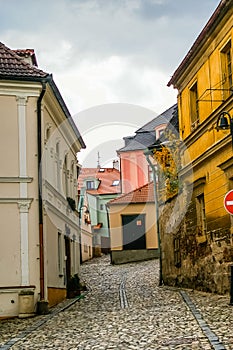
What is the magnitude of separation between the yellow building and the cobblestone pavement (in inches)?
41.8

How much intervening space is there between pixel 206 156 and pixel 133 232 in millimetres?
26029

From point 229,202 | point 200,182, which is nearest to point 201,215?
point 200,182

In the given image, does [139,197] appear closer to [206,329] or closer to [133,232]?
[133,232]

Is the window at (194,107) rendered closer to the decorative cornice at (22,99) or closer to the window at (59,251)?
the decorative cornice at (22,99)

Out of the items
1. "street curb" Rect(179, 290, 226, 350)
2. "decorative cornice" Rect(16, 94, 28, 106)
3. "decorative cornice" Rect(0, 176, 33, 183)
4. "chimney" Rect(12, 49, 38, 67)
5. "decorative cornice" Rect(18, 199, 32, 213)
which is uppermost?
"chimney" Rect(12, 49, 38, 67)

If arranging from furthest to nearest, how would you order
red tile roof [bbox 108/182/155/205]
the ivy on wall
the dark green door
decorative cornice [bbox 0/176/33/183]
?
red tile roof [bbox 108/182/155/205] → the dark green door → the ivy on wall → decorative cornice [bbox 0/176/33/183]

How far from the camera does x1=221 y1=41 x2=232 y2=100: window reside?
51.1ft

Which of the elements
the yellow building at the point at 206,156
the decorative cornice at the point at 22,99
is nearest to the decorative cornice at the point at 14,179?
the decorative cornice at the point at 22,99

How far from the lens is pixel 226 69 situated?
15.9 m

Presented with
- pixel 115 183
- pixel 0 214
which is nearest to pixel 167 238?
pixel 0 214

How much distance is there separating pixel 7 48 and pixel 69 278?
8.94 metres

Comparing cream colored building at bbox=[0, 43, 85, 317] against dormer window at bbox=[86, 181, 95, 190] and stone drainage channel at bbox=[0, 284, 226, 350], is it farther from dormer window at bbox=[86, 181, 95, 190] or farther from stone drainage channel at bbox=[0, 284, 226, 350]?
dormer window at bbox=[86, 181, 95, 190]

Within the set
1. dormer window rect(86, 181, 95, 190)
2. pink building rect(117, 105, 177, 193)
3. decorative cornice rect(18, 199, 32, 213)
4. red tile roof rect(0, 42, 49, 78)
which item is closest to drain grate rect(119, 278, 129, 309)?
decorative cornice rect(18, 199, 32, 213)

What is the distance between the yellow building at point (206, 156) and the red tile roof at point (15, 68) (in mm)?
4717
